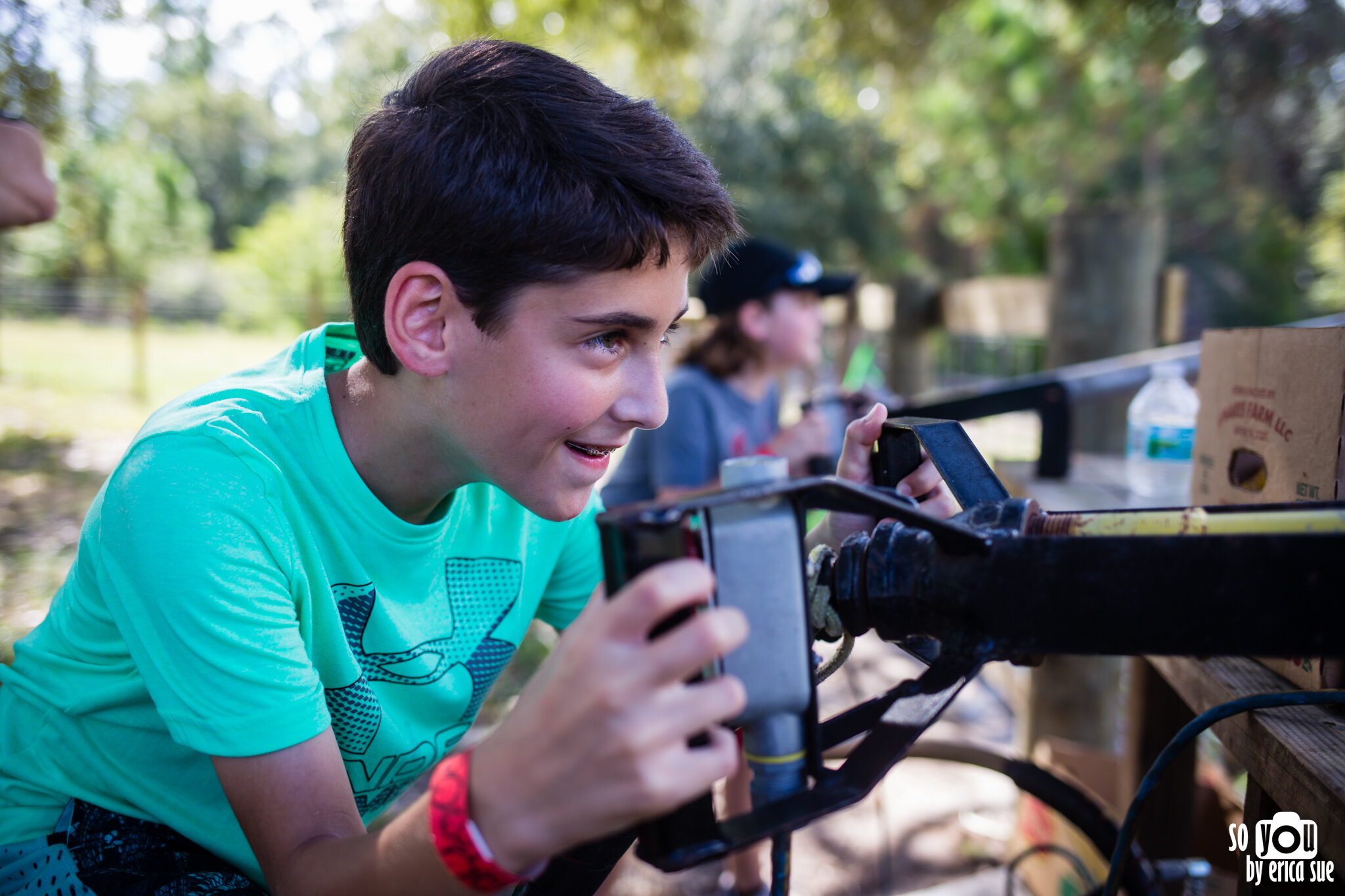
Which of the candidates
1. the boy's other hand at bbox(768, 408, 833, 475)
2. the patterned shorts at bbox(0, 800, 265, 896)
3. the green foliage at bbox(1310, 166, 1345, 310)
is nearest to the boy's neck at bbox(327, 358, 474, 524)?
the patterned shorts at bbox(0, 800, 265, 896)

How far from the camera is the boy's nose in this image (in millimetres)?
1078

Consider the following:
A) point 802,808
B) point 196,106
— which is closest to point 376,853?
point 802,808

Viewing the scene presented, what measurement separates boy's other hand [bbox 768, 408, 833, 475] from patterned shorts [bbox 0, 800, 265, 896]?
2.06m

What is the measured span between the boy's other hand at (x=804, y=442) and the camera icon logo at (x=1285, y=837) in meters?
1.92

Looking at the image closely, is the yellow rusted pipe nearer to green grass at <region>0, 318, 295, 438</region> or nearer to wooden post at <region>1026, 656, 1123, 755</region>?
wooden post at <region>1026, 656, 1123, 755</region>

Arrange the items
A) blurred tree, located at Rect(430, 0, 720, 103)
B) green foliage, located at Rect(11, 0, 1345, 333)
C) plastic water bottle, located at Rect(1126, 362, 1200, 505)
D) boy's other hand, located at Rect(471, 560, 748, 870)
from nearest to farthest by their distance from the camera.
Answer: boy's other hand, located at Rect(471, 560, 748, 870) < plastic water bottle, located at Rect(1126, 362, 1200, 505) < blurred tree, located at Rect(430, 0, 720, 103) < green foliage, located at Rect(11, 0, 1345, 333)

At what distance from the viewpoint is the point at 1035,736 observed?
2748 mm

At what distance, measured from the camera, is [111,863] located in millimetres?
1068

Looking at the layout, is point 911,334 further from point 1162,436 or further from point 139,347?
point 139,347

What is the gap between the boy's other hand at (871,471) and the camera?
43.9 inches

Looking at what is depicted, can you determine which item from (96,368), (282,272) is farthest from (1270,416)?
(282,272)

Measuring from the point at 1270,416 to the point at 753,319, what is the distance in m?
2.31

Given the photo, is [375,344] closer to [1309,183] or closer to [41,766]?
[41,766]

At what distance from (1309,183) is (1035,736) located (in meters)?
16.9
